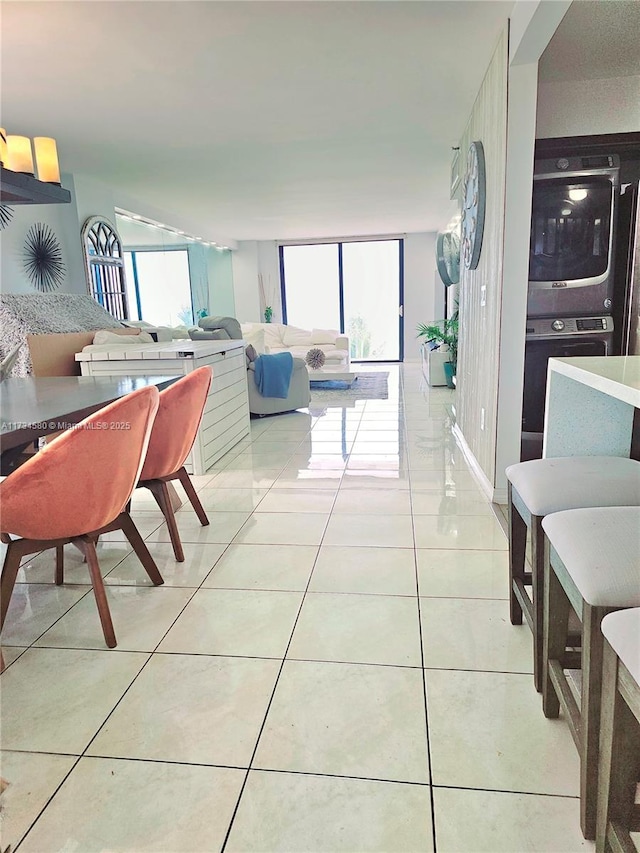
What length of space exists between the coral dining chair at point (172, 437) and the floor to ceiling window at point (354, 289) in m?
8.35

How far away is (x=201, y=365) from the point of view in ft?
11.2

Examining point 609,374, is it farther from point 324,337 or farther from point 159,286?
point 159,286

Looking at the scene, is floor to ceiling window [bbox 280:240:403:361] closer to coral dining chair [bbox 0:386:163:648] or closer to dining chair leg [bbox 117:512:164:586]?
dining chair leg [bbox 117:512:164:586]

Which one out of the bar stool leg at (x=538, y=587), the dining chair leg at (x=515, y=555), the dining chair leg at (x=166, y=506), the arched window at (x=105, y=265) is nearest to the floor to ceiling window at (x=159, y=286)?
the arched window at (x=105, y=265)

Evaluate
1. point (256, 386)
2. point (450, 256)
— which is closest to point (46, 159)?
point (256, 386)

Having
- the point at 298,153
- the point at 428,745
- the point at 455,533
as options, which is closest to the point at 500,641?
the point at 428,745

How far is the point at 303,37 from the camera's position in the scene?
263 centimetres

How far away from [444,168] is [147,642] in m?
5.33

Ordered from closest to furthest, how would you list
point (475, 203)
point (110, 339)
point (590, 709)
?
1. point (590, 709)
2. point (475, 203)
3. point (110, 339)

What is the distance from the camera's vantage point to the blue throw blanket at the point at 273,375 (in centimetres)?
524

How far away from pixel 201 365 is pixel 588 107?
2779 mm

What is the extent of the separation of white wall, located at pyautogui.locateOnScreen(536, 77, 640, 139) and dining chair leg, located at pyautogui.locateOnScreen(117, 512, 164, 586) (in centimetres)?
306

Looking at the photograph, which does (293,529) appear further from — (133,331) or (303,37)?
(133,331)

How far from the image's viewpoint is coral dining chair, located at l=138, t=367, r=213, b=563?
7.13ft
